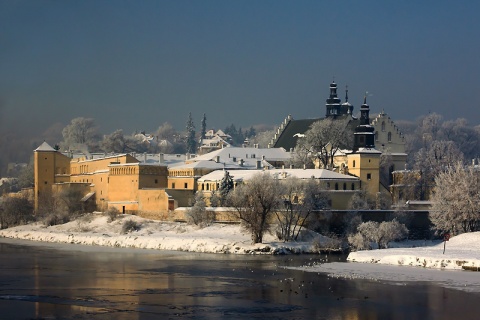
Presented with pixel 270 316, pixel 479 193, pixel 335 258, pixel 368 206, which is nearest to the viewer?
pixel 270 316

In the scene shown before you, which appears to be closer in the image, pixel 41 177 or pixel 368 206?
pixel 368 206

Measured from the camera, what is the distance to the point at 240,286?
35281 mm

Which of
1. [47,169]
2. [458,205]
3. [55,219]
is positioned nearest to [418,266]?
[458,205]

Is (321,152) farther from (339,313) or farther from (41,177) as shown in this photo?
(339,313)

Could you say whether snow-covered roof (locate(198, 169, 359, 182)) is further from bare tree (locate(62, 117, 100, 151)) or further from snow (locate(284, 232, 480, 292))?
bare tree (locate(62, 117, 100, 151))

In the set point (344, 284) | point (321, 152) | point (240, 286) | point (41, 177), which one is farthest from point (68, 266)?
point (41, 177)

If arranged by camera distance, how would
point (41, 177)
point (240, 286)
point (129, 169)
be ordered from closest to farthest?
point (240, 286) → point (129, 169) → point (41, 177)

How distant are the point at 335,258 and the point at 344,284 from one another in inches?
440

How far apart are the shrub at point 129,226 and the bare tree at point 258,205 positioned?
10428 mm

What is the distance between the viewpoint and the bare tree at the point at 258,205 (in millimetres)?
51219

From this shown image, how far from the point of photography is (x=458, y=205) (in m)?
52.4

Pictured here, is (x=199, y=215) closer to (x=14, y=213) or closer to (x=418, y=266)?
(x=14, y=213)

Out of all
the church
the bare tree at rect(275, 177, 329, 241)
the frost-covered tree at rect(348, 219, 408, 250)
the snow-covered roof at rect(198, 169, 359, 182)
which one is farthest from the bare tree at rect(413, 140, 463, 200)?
the frost-covered tree at rect(348, 219, 408, 250)

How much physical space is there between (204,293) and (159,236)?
24.1m
